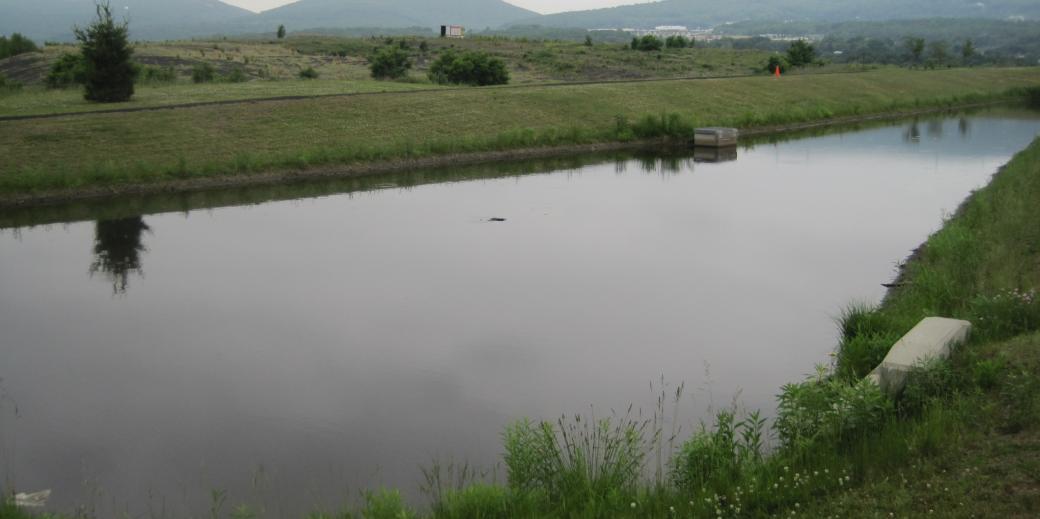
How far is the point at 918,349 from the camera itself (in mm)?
8625

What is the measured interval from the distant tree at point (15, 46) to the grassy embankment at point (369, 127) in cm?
3076

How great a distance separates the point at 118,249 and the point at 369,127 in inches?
517

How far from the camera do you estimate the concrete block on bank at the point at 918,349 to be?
27.0 ft

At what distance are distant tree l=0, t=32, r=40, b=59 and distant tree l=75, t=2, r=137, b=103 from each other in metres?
26.0

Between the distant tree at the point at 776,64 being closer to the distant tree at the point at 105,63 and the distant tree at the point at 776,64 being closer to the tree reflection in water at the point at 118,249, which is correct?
the distant tree at the point at 105,63

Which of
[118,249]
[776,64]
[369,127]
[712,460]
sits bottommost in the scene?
[712,460]

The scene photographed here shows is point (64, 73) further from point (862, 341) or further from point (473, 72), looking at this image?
point (862, 341)

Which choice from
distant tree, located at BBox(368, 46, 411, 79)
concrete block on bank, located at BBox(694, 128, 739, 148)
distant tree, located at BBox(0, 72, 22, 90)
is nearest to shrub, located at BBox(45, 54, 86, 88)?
distant tree, located at BBox(0, 72, 22, 90)

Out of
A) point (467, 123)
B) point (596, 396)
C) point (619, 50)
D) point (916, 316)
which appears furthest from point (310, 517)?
point (619, 50)

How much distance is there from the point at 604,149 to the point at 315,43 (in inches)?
1969

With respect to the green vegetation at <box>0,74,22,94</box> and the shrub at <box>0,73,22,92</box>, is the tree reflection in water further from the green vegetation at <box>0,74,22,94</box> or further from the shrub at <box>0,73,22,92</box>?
the shrub at <box>0,73,22,92</box>

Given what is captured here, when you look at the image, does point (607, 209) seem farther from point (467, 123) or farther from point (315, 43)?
point (315, 43)

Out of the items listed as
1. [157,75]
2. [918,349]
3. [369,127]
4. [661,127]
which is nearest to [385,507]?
[918,349]

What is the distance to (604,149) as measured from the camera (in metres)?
32.0
